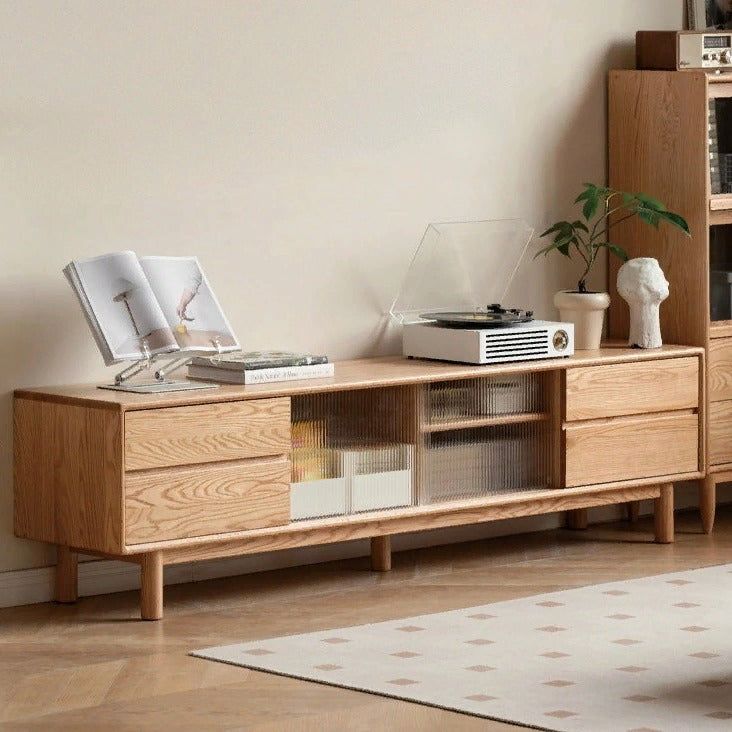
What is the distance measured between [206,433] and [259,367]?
273 mm

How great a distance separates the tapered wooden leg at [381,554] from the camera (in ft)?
16.8

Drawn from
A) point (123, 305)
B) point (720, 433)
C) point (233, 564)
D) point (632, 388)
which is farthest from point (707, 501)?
point (123, 305)

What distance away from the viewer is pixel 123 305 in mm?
4535

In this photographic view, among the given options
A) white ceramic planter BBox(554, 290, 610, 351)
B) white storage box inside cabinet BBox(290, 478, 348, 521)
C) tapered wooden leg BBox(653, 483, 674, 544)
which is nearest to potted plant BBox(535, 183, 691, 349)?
white ceramic planter BBox(554, 290, 610, 351)

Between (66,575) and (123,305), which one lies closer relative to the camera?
(123,305)

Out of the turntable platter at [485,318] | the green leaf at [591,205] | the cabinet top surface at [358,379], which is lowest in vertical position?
the cabinet top surface at [358,379]

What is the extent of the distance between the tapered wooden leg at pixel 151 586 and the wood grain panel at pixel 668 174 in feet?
6.38

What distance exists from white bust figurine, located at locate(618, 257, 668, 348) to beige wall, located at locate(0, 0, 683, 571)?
0.33 m

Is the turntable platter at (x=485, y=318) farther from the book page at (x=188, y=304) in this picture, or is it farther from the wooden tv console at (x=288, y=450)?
the book page at (x=188, y=304)

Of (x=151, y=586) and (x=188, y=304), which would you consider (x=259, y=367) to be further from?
(x=151, y=586)

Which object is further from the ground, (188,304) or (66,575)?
(188,304)

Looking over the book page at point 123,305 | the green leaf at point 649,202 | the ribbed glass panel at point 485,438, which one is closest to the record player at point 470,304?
the ribbed glass panel at point 485,438

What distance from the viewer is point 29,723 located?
3576 mm

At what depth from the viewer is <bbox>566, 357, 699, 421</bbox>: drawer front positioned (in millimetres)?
5203
